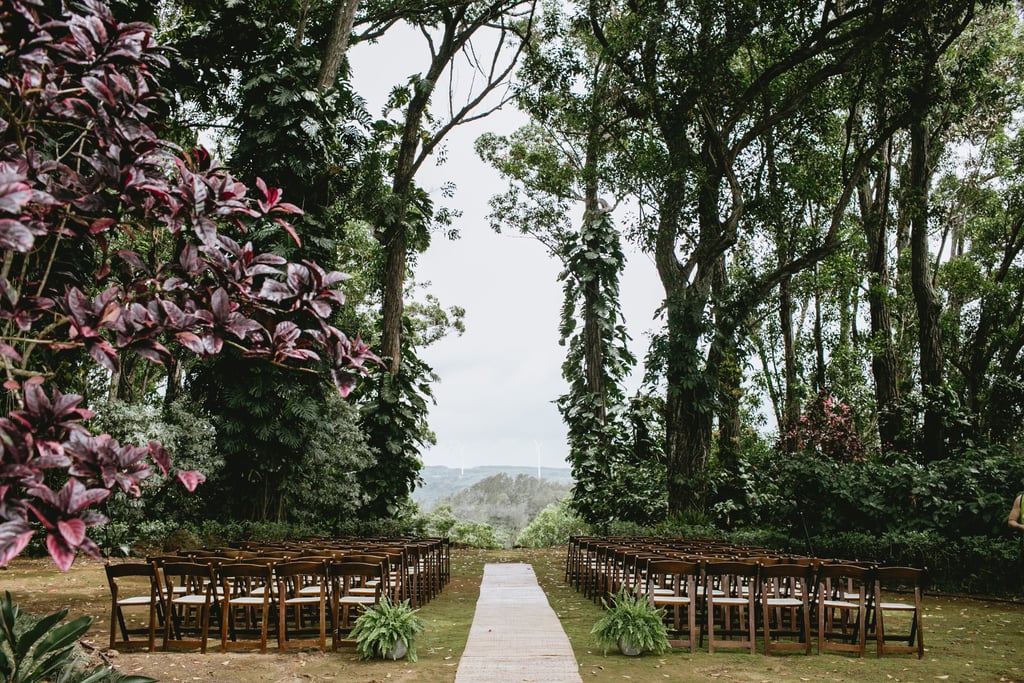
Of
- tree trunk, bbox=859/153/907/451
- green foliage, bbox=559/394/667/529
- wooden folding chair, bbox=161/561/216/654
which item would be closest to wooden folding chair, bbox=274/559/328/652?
wooden folding chair, bbox=161/561/216/654

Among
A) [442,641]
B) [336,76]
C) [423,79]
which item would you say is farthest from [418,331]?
[442,641]

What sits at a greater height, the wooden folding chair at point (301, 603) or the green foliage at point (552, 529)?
the wooden folding chair at point (301, 603)

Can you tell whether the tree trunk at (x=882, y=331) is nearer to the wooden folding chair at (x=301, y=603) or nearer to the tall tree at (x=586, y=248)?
the tall tree at (x=586, y=248)

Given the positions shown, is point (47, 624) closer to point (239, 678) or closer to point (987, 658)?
point (239, 678)

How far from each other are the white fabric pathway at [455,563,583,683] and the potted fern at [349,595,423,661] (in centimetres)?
52

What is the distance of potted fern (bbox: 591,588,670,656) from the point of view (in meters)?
6.79

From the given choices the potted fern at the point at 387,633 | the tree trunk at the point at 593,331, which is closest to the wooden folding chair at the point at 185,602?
the potted fern at the point at 387,633

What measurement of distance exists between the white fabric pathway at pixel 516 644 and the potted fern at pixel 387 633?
523 mm

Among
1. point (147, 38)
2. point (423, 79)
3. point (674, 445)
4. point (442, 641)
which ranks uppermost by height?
point (423, 79)

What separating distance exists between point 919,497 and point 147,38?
44.4ft

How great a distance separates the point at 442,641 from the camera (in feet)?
24.8

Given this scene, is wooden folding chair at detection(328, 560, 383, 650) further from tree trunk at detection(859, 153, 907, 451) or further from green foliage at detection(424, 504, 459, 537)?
tree trunk at detection(859, 153, 907, 451)

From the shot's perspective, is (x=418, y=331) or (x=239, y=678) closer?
(x=239, y=678)

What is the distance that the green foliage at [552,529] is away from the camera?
2297 cm
